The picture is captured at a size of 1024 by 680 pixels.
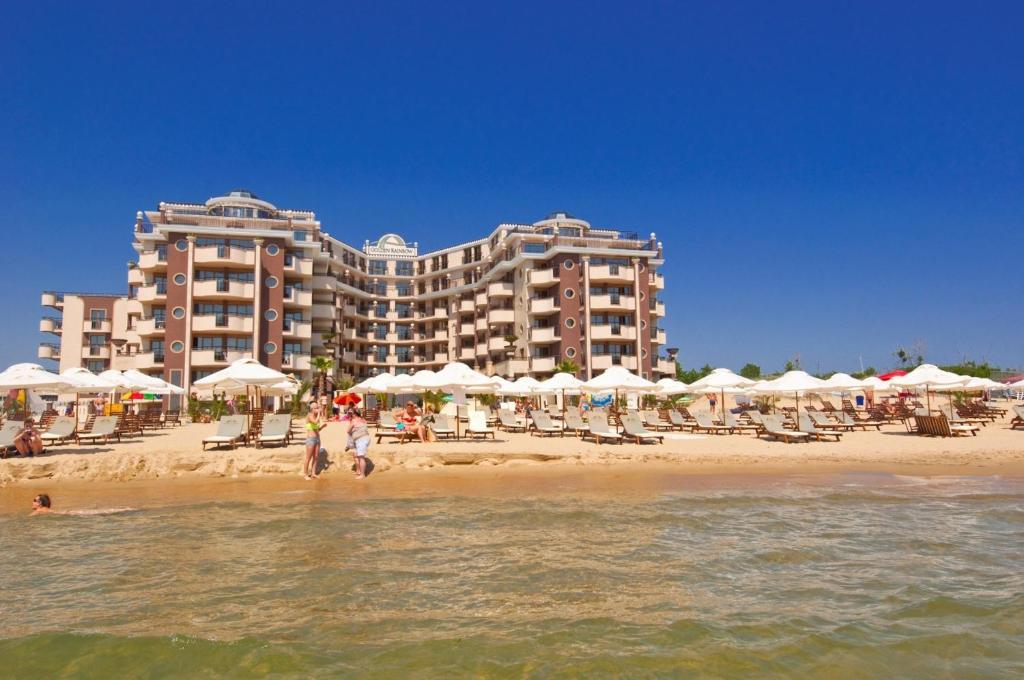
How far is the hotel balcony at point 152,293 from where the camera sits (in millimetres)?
42625

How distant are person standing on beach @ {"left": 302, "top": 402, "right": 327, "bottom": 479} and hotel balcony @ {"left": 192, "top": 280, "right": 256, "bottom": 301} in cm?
3170

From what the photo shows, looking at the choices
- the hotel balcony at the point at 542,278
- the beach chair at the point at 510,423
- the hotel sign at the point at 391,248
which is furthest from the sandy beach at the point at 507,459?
the hotel sign at the point at 391,248

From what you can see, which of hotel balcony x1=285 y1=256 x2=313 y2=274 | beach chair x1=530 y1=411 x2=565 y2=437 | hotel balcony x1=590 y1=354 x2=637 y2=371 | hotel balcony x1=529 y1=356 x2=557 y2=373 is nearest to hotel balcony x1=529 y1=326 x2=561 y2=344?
hotel balcony x1=529 y1=356 x2=557 y2=373

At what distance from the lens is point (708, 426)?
22672 millimetres

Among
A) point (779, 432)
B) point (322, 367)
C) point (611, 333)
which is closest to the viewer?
point (779, 432)

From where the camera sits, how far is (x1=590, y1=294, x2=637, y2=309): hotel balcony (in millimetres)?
49406

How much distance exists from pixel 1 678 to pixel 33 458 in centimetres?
1280

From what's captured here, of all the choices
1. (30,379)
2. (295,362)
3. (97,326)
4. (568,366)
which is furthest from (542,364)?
(97,326)

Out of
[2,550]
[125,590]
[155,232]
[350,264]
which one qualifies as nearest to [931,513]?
[125,590]

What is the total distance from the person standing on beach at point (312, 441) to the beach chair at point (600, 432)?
342 inches

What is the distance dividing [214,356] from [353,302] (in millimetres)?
21144

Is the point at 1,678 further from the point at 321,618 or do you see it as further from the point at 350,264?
the point at 350,264

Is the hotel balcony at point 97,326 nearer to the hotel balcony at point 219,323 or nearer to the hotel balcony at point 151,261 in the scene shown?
the hotel balcony at point 151,261

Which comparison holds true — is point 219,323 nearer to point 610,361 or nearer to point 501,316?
point 501,316
